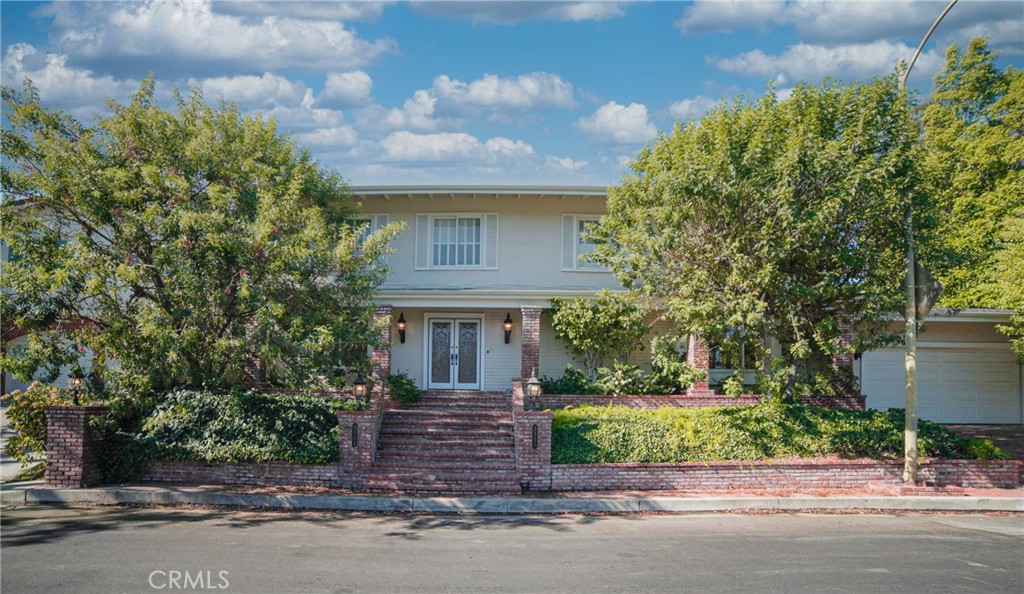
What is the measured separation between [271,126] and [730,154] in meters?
10.1

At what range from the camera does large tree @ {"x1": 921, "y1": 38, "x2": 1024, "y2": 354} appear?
63.8 feet

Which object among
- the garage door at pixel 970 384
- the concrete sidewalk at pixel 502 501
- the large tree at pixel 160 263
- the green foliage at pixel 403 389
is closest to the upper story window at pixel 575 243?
the green foliage at pixel 403 389

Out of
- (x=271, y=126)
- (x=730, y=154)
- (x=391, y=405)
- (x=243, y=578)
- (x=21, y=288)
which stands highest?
(x=271, y=126)

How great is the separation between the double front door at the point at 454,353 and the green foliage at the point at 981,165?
12209 mm

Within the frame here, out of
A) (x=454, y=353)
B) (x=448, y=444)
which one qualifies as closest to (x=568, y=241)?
(x=454, y=353)

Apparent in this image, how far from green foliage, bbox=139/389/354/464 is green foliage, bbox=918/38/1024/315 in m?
15.3

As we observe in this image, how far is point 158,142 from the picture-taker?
1288 centimetres

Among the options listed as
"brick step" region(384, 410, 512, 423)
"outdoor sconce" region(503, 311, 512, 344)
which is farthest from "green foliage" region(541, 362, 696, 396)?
"outdoor sconce" region(503, 311, 512, 344)

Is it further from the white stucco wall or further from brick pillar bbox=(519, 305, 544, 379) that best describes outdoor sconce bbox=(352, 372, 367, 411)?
the white stucco wall

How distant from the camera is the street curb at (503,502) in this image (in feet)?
38.2

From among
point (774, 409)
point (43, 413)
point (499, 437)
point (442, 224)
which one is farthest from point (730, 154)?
point (43, 413)

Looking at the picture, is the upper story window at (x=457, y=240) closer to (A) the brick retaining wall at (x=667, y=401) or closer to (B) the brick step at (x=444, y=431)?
(A) the brick retaining wall at (x=667, y=401)

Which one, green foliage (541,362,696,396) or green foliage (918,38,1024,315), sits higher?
green foliage (918,38,1024,315)

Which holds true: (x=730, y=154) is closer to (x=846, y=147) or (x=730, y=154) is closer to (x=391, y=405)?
(x=846, y=147)
